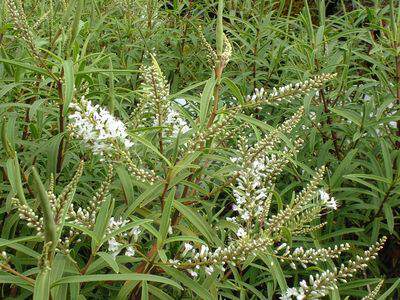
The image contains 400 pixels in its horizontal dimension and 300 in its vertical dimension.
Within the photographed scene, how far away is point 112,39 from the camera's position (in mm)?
4008

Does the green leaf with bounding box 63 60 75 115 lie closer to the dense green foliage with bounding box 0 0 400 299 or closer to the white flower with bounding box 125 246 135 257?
Result: the dense green foliage with bounding box 0 0 400 299

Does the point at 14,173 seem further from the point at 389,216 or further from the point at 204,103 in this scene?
the point at 389,216

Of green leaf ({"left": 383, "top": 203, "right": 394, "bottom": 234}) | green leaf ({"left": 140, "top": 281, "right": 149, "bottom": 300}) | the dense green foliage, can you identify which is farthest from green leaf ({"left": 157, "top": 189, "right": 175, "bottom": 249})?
green leaf ({"left": 383, "top": 203, "right": 394, "bottom": 234})

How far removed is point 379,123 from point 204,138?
44.4 inches

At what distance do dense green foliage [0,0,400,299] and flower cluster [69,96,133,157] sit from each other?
5 centimetres

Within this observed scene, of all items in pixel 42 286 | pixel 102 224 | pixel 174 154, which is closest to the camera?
pixel 42 286

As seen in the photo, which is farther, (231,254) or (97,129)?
(97,129)

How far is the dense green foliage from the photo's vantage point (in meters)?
1.66

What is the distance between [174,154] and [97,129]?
229 mm

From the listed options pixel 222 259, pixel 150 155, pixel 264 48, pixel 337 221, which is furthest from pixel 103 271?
pixel 264 48

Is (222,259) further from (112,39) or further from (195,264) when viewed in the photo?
(112,39)

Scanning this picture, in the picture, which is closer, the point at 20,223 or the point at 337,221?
the point at 20,223

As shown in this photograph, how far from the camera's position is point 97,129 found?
1660mm

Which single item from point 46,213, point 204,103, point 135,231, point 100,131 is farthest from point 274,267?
point 46,213
